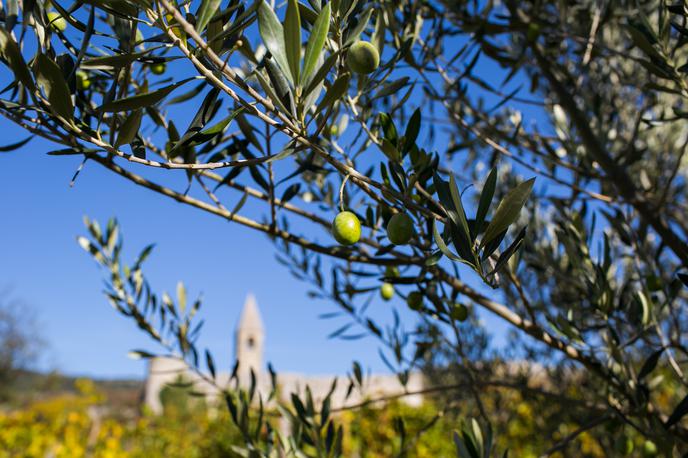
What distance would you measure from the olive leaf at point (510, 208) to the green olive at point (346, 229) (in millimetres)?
239

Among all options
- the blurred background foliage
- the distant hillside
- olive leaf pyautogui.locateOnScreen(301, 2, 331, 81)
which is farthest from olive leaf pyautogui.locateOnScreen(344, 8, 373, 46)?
the distant hillside

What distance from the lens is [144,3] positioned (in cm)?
70

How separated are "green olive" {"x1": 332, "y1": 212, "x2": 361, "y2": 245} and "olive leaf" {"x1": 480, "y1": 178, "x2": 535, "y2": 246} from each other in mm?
239

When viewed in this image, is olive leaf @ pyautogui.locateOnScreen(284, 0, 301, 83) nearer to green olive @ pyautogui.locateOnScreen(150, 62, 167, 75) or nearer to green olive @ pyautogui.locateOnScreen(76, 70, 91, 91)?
green olive @ pyautogui.locateOnScreen(76, 70, 91, 91)

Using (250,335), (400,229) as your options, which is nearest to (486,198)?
(400,229)

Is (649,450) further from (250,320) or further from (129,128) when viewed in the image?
(250,320)

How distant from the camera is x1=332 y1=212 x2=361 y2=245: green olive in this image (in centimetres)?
94

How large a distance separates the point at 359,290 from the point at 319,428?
40cm

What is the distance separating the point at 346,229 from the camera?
94 cm

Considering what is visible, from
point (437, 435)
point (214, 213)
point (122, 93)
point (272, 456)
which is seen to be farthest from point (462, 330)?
point (122, 93)

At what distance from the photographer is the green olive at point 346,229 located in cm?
94

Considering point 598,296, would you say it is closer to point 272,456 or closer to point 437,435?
point 272,456

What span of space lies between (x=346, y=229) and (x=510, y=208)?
29 centimetres

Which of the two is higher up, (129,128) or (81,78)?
(81,78)
